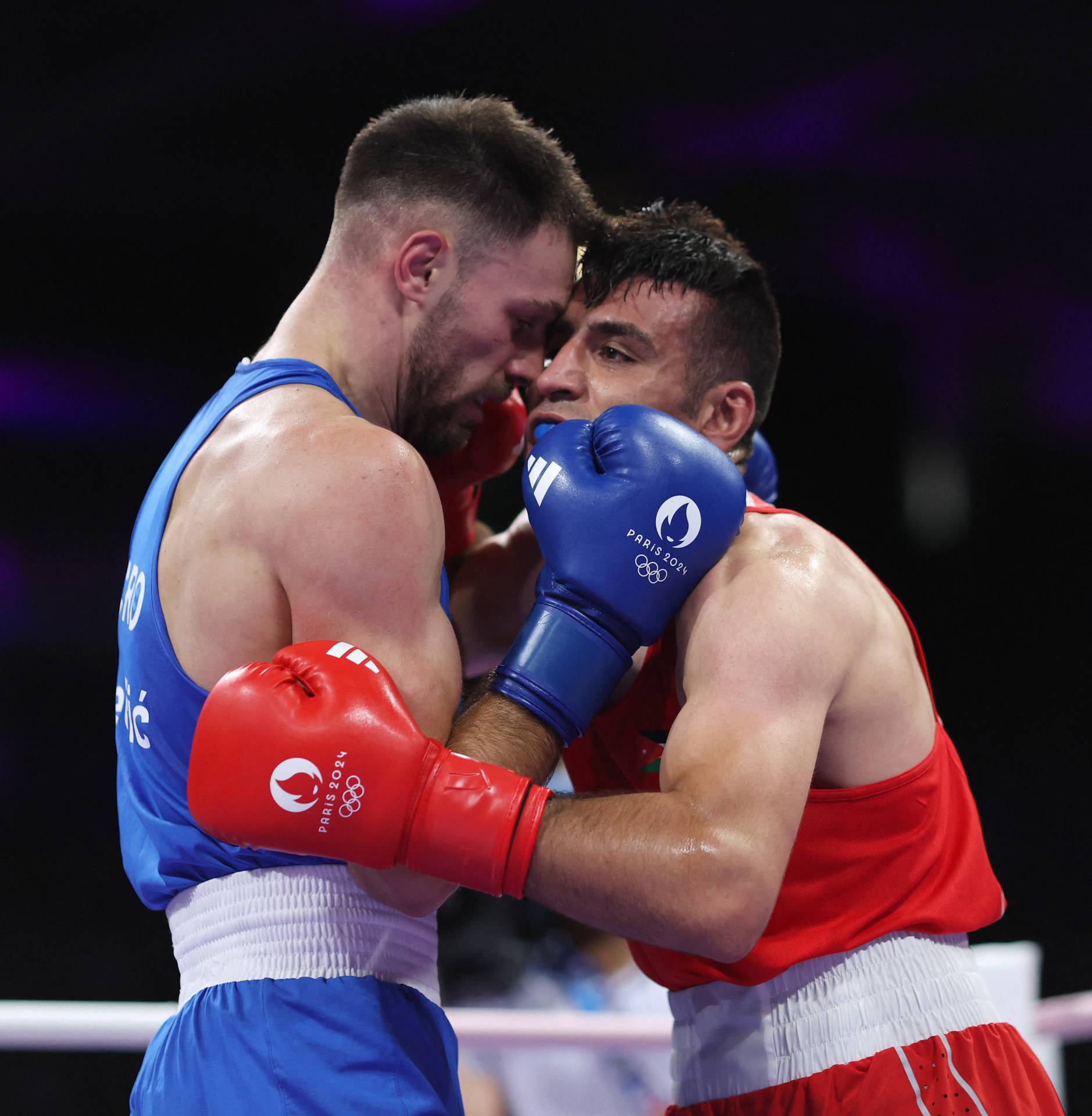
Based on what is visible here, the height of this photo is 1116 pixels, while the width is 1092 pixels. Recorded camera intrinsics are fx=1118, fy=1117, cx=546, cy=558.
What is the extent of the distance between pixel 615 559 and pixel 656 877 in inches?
19.9

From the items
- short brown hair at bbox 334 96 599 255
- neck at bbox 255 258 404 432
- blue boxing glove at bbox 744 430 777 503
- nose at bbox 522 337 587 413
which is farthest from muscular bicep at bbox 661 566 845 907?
blue boxing glove at bbox 744 430 777 503

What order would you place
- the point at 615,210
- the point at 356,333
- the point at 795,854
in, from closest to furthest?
the point at 795,854
the point at 356,333
the point at 615,210

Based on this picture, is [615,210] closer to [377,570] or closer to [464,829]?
[377,570]

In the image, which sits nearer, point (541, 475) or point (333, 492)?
point (333, 492)

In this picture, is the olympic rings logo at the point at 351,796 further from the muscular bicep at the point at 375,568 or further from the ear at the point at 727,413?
the ear at the point at 727,413

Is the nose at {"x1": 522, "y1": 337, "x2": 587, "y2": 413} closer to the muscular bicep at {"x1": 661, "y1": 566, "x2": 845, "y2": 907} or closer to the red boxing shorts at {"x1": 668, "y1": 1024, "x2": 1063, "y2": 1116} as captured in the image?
the muscular bicep at {"x1": 661, "y1": 566, "x2": 845, "y2": 907}

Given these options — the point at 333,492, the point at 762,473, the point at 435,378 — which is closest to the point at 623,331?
the point at 435,378

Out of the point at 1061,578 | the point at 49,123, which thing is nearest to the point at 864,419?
the point at 1061,578

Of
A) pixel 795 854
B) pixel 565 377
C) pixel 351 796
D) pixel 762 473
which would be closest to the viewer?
pixel 351 796

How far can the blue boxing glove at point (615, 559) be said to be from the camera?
1686mm

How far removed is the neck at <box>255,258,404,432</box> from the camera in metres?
2.10

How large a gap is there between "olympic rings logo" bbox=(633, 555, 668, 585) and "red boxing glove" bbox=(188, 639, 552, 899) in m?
0.41

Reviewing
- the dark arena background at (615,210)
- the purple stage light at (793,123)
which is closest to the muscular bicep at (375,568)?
the dark arena background at (615,210)

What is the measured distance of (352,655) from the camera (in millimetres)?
1505
